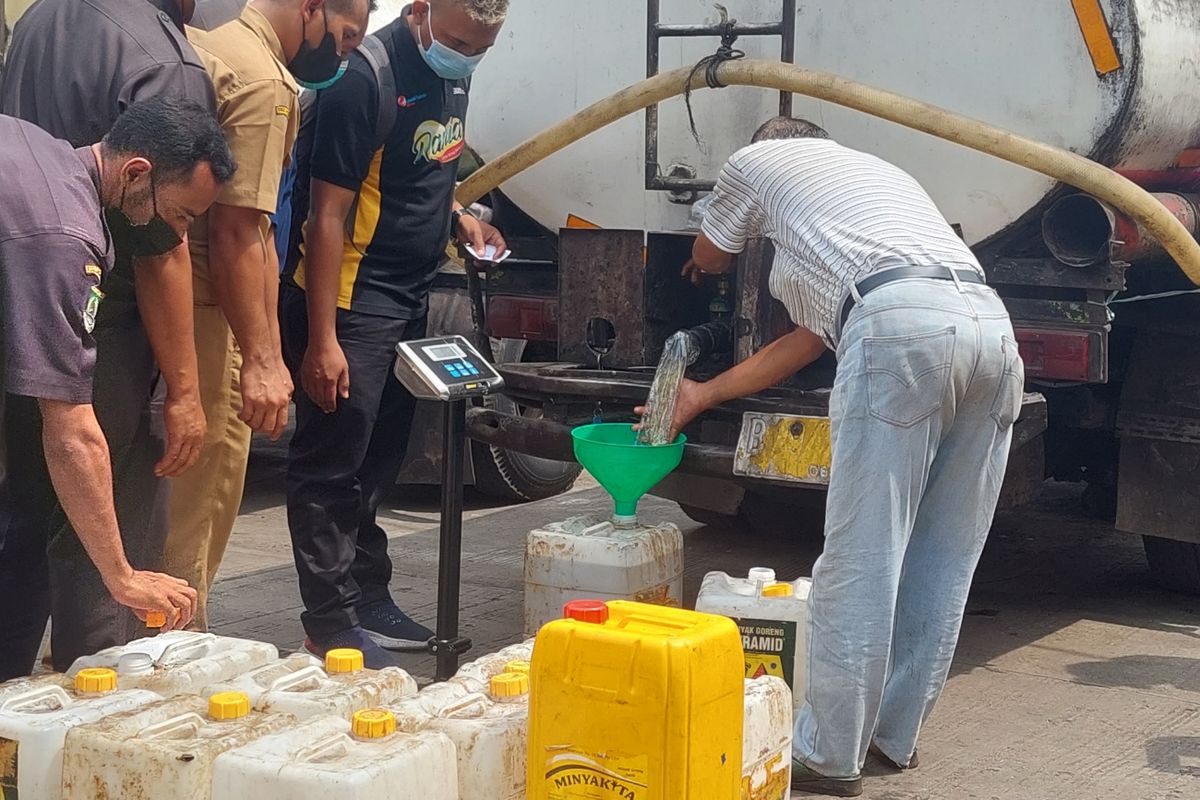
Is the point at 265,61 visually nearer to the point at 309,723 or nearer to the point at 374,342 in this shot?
the point at 374,342

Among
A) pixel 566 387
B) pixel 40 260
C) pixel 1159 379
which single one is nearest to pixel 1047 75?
pixel 1159 379

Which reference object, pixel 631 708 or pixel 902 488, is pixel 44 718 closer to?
pixel 631 708

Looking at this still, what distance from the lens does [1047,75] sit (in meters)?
4.55

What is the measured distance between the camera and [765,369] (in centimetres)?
414

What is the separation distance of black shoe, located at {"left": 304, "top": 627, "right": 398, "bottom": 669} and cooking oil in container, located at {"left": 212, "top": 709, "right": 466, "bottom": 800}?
171 cm

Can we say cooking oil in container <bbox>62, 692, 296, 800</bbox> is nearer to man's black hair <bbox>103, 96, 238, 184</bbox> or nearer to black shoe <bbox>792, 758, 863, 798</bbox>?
man's black hair <bbox>103, 96, 238, 184</bbox>

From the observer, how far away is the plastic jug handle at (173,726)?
107 inches

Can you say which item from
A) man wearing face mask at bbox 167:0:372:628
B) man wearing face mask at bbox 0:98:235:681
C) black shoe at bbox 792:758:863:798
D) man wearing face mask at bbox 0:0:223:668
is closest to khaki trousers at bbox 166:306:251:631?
man wearing face mask at bbox 167:0:372:628

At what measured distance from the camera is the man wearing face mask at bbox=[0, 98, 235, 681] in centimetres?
291

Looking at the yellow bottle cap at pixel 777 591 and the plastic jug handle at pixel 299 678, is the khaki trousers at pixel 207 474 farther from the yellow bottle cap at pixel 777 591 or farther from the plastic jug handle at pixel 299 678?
the yellow bottle cap at pixel 777 591

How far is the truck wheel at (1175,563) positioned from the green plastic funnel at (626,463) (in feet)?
6.47

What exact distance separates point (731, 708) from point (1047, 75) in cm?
255

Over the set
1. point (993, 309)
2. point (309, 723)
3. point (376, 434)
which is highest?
point (993, 309)

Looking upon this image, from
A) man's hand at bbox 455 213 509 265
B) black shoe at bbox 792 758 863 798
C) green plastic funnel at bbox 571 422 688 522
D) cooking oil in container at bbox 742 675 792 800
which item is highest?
man's hand at bbox 455 213 509 265
